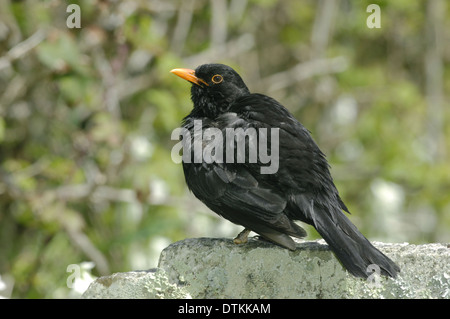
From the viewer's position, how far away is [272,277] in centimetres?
344

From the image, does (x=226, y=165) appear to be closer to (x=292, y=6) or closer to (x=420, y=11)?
(x=292, y=6)

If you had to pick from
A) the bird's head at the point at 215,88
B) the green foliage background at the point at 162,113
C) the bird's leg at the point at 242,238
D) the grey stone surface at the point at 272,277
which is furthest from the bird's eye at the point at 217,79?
the green foliage background at the point at 162,113

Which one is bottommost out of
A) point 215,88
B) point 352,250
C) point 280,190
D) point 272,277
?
point 272,277

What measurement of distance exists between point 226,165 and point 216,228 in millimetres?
3321

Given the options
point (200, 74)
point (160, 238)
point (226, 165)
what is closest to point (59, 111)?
point (160, 238)

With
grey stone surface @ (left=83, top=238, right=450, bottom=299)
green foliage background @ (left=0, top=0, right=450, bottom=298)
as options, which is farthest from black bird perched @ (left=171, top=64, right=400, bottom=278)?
green foliage background @ (left=0, top=0, right=450, bottom=298)

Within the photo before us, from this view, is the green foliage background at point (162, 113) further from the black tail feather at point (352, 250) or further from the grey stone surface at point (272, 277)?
the black tail feather at point (352, 250)

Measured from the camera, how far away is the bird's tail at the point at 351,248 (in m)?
3.24

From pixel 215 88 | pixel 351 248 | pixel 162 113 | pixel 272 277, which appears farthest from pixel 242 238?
pixel 162 113

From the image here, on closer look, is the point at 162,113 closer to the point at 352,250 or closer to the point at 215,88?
the point at 215,88

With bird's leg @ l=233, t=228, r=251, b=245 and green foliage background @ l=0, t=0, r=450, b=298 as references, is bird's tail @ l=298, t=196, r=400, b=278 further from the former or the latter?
green foliage background @ l=0, t=0, r=450, b=298

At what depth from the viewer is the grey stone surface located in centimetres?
335

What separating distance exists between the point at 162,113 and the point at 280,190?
3471 millimetres

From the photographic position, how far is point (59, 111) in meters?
6.96
